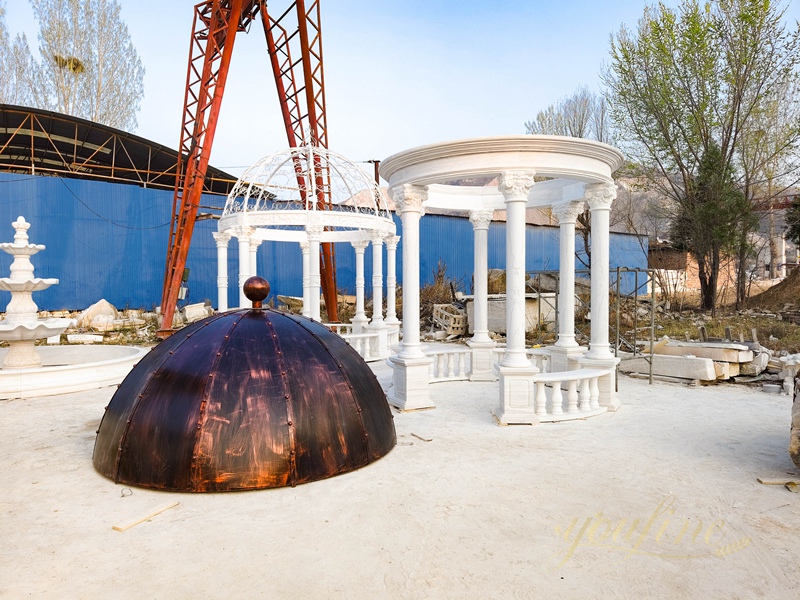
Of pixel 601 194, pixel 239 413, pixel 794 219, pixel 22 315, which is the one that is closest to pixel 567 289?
pixel 601 194

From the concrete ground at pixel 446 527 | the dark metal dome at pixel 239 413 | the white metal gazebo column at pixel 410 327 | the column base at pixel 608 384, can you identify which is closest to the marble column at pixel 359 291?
the white metal gazebo column at pixel 410 327

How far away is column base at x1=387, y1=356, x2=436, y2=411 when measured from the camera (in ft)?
27.8

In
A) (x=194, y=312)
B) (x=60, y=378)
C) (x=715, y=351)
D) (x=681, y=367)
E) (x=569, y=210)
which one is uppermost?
(x=569, y=210)

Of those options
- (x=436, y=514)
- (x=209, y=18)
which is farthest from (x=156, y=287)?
(x=436, y=514)

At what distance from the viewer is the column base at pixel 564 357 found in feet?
31.2

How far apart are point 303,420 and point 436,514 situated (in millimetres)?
1466

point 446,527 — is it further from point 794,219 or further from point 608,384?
point 794,219

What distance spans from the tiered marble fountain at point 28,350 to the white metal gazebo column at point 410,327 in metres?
6.36

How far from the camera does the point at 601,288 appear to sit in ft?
28.3

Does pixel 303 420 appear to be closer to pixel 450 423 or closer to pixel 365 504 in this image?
pixel 365 504

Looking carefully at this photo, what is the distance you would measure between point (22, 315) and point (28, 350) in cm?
81

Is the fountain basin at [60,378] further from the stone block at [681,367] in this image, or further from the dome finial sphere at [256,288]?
the stone block at [681,367]

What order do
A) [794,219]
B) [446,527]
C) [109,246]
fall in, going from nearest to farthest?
[446,527] < [794,219] < [109,246]

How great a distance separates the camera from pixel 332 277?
18.4 metres
